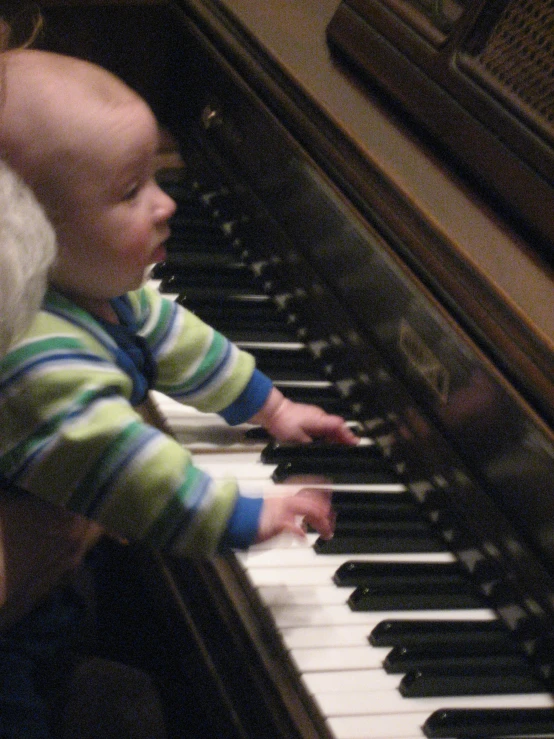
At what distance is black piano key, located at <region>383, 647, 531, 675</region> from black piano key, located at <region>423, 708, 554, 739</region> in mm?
60

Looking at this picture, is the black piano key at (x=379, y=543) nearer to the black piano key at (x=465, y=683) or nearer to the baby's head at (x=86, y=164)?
the black piano key at (x=465, y=683)

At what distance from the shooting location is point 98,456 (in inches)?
40.2

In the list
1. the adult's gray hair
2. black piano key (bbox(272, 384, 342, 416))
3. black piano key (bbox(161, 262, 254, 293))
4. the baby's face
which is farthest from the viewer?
black piano key (bbox(161, 262, 254, 293))

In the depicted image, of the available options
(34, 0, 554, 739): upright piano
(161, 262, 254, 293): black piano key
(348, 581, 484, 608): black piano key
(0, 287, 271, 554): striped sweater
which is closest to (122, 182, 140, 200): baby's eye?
(0, 287, 271, 554): striped sweater

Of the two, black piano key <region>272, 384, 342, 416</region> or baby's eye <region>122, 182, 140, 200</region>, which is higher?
baby's eye <region>122, 182, 140, 200</region>

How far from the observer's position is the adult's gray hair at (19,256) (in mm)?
855

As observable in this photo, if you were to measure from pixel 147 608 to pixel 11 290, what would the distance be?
996 mm

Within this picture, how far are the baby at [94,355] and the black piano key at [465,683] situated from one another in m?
0.19

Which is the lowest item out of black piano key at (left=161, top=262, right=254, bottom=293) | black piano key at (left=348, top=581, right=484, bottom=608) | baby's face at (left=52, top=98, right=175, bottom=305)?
black piano key at (left=161, top=262, right=254, bottom=293)

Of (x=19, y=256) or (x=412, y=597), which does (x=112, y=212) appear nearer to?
(x=19, y=256)

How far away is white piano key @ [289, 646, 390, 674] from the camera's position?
0.98 meters

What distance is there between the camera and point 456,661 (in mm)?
994

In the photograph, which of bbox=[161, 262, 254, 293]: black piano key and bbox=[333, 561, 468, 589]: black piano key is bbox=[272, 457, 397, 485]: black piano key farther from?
bbox=[161, 262, 254, 293]: black piano key

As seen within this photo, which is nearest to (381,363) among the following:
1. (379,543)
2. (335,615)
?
(379,543)
